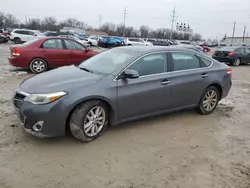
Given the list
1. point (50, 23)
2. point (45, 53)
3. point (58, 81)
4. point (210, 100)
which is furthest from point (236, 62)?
point (50, 23)

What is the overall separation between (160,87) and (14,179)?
271 centimetres

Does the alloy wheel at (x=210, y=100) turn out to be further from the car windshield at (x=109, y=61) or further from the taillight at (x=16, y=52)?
the taillight at (x=16, y=52)

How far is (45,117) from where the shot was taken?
138 inches

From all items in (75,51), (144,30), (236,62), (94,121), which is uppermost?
(144,30)

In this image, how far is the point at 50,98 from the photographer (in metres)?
3.54

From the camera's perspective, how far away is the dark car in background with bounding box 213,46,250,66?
17.6 meters

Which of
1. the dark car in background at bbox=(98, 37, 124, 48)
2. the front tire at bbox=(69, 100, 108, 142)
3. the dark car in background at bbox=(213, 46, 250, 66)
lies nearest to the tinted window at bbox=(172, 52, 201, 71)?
the front tire at bbox=(69, 100, 108, 142)

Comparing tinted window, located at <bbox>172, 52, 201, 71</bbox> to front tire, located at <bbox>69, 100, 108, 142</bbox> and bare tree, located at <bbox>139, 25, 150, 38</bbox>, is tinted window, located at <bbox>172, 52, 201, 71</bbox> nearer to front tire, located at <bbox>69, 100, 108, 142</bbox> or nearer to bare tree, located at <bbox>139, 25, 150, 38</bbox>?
front tire, located at <bbox>69, 100, 108, 142</bbox>

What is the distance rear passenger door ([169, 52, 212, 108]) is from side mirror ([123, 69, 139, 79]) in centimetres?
87

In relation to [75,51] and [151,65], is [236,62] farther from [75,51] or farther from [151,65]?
[151,65]

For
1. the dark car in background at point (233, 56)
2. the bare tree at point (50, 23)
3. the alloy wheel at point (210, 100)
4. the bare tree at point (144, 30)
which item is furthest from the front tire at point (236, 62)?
the bare tree at point (144, 30)

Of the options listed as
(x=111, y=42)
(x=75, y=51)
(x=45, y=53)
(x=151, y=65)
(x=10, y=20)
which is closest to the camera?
(x=151, y=65)

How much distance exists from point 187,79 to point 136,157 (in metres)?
2.08

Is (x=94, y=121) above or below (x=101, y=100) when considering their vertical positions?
below
